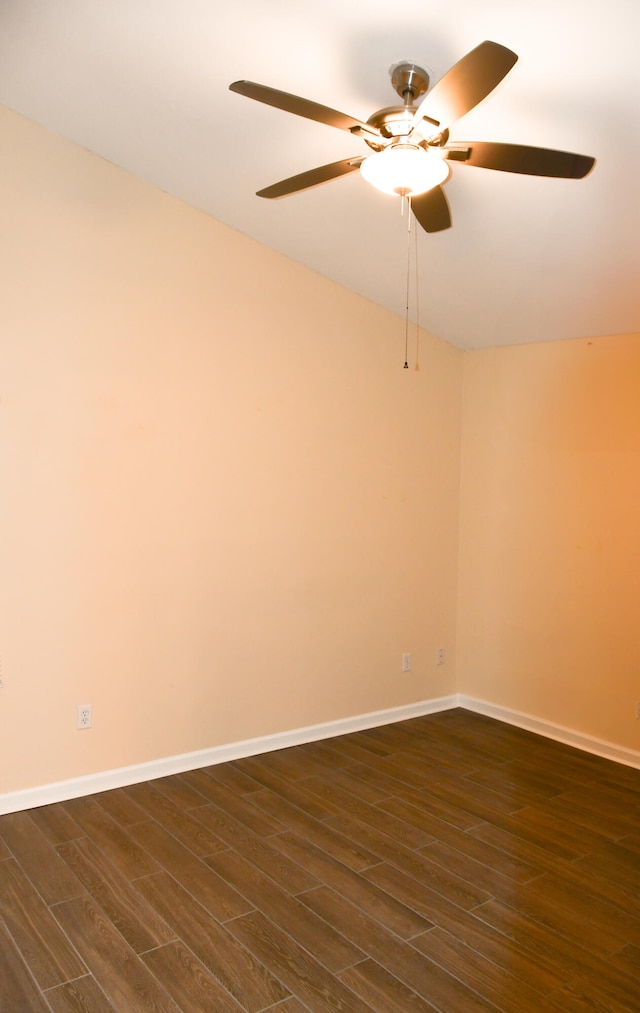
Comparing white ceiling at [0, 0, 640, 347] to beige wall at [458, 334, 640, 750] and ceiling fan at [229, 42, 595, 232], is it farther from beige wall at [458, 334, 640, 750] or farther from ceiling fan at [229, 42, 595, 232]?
beige wall at [458, 334, 640, 750]

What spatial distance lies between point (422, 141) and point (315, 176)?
1.14 feet

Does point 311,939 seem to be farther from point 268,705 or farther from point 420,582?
point 420,582

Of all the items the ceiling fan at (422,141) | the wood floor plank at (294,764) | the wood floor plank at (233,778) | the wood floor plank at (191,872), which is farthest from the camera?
the wood floor plank at (294,764)

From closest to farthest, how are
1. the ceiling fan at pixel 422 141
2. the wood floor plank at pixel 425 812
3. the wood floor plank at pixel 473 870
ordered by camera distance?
the ceiling fan at pixel 422 141 → the wood floor plank at pixel 473 870 → the wood floor plank at pixel 425 812

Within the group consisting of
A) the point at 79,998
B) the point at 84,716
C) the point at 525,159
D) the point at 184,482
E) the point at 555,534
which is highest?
the point at 525,159

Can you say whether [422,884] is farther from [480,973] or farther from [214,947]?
[214,947]

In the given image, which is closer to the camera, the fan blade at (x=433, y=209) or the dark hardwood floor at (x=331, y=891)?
the dark hardwood floor at (x=331, y=891)

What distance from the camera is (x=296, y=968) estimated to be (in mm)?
2160

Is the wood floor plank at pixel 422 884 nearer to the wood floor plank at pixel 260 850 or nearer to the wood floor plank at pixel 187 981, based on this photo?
the wood floor plank at pixel 260 850

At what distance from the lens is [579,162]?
1.95 metres

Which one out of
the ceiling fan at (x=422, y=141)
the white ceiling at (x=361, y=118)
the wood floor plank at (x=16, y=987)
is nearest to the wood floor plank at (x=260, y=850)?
the wood floor plank at (x=16, y=987)

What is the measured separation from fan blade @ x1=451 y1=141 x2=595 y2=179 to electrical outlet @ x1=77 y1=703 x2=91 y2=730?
2553mm

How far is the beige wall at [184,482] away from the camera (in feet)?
10.4

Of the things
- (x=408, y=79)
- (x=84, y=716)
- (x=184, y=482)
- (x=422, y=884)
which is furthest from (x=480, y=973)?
(x=408, y=79)
